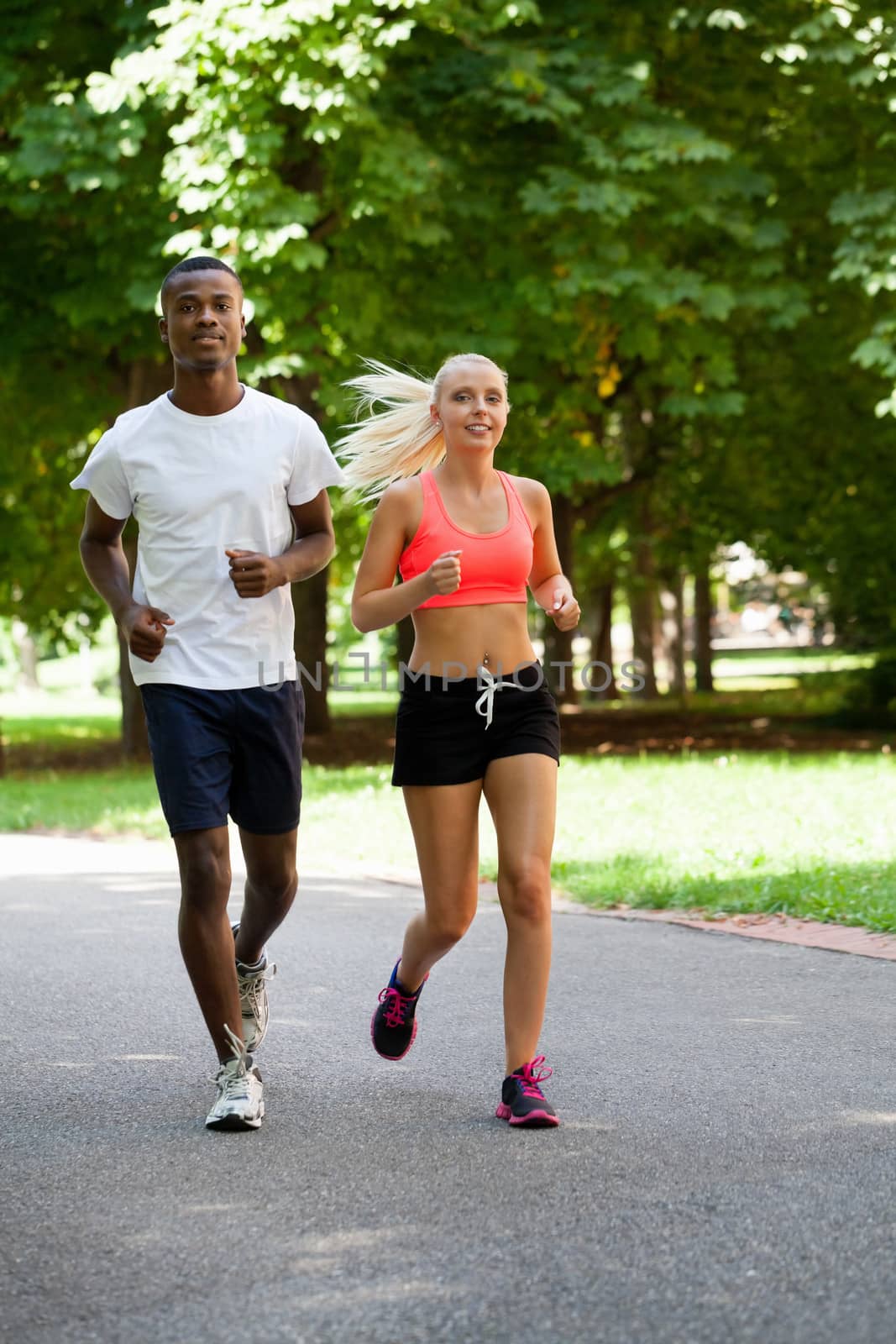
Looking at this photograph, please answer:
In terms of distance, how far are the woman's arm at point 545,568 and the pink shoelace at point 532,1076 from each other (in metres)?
1.22

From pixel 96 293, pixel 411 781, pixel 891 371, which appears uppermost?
pixel 96 293

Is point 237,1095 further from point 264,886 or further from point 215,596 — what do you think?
point 215,596

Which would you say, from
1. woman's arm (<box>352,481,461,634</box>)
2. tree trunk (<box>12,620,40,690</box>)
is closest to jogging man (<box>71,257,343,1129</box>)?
woman's arm (<box>352,481,461,634</box>)

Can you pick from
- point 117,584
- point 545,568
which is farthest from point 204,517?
point 545,568

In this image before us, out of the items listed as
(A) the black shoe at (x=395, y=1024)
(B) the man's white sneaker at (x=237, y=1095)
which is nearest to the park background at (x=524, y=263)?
(A) the black shoe at (x=395, y=1024)

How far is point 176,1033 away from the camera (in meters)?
6.19

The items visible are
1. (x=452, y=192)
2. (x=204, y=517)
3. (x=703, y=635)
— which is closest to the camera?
(x=204, y=517)

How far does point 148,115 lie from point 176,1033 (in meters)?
11.1

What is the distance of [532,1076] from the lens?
4.93 metres

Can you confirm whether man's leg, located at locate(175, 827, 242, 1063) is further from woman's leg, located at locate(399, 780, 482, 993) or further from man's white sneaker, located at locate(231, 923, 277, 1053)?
woman's leg, located at locate(399, 780, 482, 993)

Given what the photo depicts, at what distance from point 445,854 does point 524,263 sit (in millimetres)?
13058

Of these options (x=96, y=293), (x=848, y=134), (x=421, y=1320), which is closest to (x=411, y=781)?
(x=421, y=1320)

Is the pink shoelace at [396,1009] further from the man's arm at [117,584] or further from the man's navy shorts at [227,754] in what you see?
the man's arm at [117,584]

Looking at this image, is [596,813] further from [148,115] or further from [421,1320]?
[421,1320]
